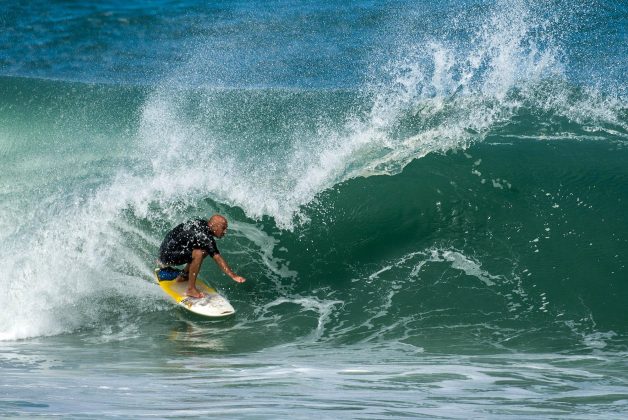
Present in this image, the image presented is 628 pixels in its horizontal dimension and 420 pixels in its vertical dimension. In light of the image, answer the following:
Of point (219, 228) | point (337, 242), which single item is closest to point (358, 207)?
point (337, 242)

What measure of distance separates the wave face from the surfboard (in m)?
0.30

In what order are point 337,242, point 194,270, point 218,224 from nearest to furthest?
point 218,224 < point 194,270 < point 337,242

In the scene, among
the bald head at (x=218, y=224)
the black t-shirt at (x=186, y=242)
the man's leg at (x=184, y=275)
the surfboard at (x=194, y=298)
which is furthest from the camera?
the man's leg at (x=184, y=275)

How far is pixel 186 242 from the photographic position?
9.88 m

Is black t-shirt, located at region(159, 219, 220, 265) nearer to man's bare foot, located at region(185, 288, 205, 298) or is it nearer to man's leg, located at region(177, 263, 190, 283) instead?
man's leg, located at region(177, 263, 190, 283)

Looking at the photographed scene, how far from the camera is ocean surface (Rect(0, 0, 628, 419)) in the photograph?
263 inches

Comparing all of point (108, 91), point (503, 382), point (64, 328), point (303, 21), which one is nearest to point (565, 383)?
point (503, 382)

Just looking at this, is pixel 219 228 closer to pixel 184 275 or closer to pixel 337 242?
pixel 184 275

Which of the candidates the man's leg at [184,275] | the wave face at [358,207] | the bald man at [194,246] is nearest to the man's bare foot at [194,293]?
the bald man at [194,246]

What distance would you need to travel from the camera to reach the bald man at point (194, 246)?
965cm

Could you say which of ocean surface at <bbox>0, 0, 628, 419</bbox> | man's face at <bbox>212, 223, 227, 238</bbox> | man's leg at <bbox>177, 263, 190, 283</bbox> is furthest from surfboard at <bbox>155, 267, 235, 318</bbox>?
man's face at <bbox>212, 223, 227, 238</bbox>

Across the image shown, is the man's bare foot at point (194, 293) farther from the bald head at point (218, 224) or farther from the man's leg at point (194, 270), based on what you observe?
the bald head at point (218, 224)

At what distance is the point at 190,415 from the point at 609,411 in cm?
279

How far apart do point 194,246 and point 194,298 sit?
0.66 m
